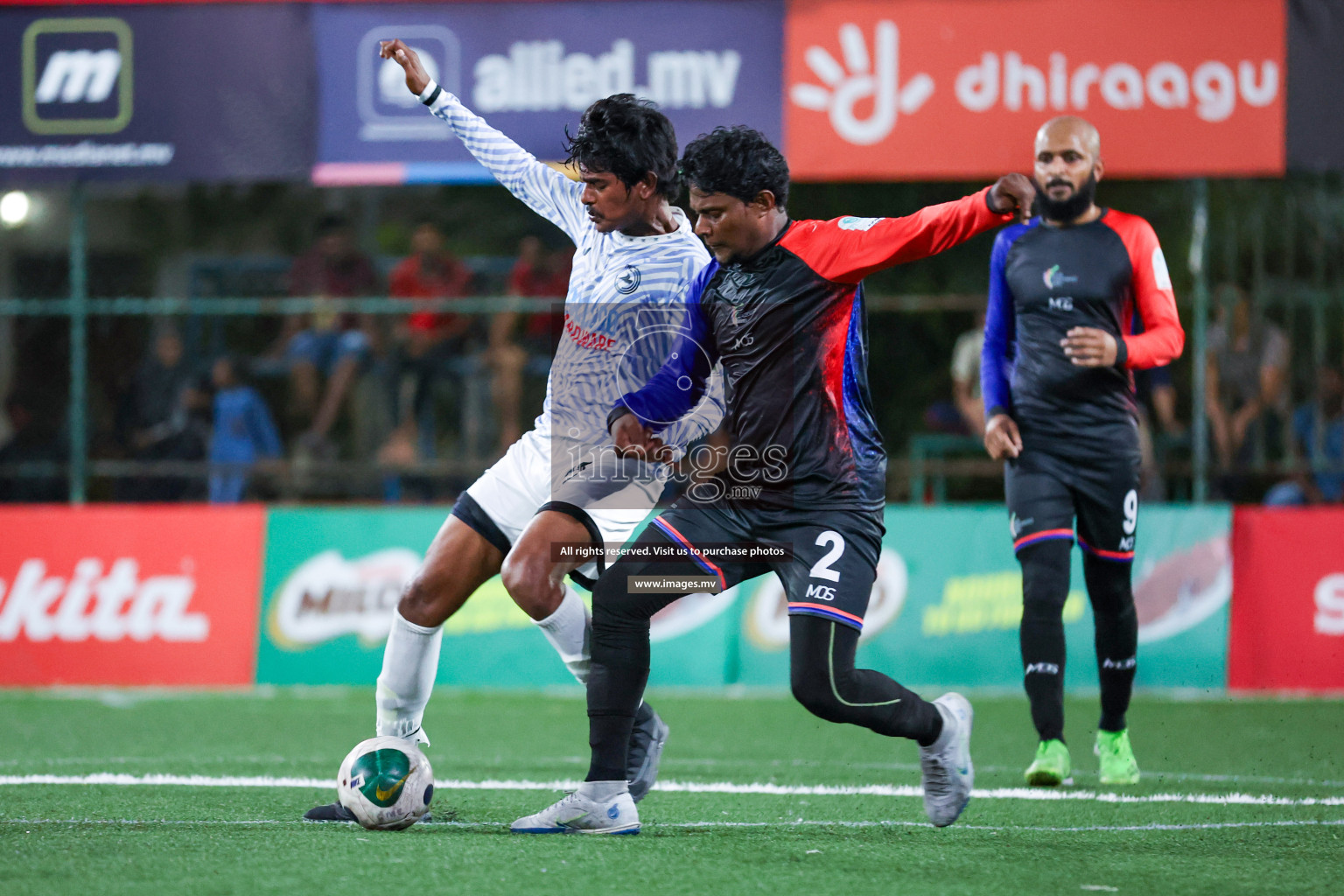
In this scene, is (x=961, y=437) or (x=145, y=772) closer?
(x=145, y=772)

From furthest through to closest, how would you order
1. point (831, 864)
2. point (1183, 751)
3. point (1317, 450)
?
point (1317, 450) < point (1183, 751) < point (831, 864)

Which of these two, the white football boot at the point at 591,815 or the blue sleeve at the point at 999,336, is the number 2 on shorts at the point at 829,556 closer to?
the white football boot at the point at 591,815

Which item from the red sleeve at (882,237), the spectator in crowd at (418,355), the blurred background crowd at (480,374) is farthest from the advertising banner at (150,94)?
the red sleeve at (882,237)

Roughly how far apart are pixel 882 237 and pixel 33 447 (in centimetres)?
968

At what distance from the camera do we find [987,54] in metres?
9.73

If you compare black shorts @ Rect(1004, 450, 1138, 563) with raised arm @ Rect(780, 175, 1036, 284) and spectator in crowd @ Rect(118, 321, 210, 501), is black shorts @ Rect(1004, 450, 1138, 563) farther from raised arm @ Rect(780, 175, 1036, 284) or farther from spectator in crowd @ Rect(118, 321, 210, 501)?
spectator in crowd @ Rect(118, 321, 210, 501)

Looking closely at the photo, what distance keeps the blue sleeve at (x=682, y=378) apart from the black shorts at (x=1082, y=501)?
189cm

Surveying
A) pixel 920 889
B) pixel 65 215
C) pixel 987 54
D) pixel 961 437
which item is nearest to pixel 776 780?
pixel 920 889

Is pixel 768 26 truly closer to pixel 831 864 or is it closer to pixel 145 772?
pixel 145 772

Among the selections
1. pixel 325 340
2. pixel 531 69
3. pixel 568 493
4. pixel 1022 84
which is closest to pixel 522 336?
pixel 325 340

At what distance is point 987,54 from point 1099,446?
13.9 ft

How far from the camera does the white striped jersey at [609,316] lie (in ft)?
17.2

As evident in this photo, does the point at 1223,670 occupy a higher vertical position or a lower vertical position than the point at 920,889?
lower

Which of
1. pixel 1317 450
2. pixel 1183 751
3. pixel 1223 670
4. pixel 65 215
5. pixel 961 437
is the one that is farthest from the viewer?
pixel 65 215
